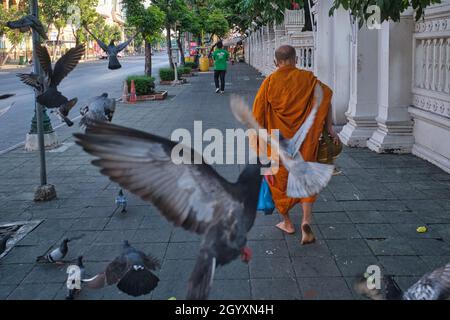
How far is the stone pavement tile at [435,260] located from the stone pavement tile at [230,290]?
5.22ft

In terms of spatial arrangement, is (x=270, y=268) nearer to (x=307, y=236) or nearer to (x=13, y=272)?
(x=307, y=236)

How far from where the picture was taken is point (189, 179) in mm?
2254

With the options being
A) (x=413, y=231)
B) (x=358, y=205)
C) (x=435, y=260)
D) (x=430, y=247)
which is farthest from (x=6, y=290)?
(x=358, y=205)

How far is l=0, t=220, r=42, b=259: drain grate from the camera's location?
5381 mm

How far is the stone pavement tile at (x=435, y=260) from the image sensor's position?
452 cm

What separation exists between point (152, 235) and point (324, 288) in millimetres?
2024

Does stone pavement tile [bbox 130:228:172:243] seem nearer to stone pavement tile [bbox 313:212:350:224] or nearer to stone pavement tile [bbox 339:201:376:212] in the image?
stone pavement tile [bbox 313:212:350:224]

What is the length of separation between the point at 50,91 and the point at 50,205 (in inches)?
110

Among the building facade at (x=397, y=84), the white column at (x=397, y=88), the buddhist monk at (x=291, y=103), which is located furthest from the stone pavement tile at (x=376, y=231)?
the white column at (x=397, y=88)

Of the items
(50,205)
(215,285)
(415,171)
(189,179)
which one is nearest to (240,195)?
(189,179)

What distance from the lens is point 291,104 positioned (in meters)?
4.77

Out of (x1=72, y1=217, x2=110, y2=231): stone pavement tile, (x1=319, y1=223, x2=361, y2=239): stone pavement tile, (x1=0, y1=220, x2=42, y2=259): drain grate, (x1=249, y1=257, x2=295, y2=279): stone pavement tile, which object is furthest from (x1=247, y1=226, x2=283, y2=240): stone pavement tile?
(x1=0, y1=220, x2=42, y2=259): drain grate

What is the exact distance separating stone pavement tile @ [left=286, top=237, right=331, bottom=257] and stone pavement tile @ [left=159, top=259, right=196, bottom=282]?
3.17ft

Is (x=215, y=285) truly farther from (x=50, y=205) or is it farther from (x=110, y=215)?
(x=50, y=205)
